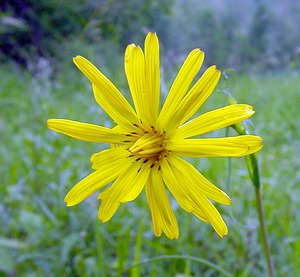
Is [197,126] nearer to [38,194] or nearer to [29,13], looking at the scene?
[38,194]

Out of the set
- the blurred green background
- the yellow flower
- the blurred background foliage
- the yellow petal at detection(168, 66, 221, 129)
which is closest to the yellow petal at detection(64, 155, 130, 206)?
the yellow flower

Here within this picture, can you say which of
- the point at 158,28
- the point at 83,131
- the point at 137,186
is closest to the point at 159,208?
the point at 137,186

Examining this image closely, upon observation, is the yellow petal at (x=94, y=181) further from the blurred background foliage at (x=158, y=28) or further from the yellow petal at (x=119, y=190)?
the blurred background foliage at (x=158, y=28)

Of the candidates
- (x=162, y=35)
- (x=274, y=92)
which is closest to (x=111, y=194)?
(x=274, y=92)

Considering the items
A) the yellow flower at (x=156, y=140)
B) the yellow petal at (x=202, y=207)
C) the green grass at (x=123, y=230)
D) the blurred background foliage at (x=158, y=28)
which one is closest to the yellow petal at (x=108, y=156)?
the yellow flower at (x=156, y=140)

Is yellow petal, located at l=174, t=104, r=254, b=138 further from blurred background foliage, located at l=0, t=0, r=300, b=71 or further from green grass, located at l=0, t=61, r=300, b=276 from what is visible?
blurred background foliage, located at l=0, t=0, r=300, b=71

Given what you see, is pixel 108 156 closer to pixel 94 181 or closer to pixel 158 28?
pixel 94 181
